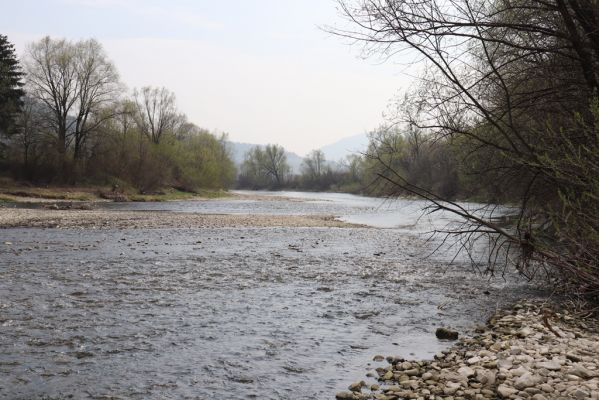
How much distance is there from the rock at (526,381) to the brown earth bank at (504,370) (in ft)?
0.04

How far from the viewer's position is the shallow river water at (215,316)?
6.36 m

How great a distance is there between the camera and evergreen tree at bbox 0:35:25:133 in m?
51.5

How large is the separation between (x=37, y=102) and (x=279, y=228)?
4641cm

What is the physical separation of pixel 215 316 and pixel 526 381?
18.7ft

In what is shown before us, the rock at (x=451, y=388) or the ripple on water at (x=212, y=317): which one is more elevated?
the rock at (x=451, y=388)

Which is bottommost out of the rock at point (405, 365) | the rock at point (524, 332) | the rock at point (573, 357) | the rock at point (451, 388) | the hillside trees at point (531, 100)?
the rock at point (405, 365)

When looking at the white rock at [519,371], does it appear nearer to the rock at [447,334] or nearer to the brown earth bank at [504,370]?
the brown earth bank at [504,370]

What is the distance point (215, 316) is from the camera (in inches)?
370

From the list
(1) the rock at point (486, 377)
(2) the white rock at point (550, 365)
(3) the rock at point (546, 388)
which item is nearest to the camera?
(3) the rock at point (546, 388)

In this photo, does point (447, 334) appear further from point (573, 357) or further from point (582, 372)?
point (582, 372)

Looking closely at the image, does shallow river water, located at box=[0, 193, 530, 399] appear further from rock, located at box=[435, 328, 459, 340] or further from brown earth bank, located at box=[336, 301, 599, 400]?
brown earth bank, located at box=[336, 301, 599, 400]

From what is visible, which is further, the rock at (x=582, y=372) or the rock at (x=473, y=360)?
the rock at (x=473, y=360)

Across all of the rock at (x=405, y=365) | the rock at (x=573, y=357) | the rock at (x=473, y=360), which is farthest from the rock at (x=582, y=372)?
the rock at (x=405, y=365)

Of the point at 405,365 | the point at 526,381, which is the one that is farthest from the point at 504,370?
the point at 405,365
